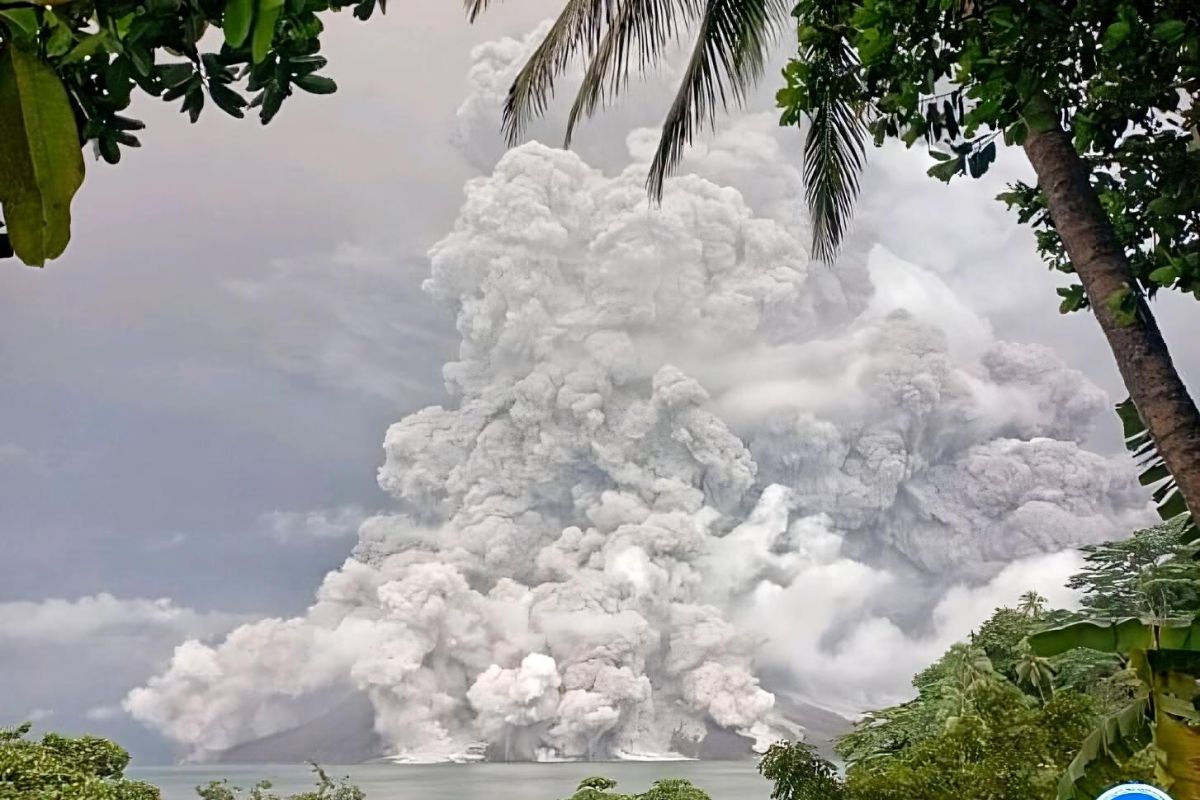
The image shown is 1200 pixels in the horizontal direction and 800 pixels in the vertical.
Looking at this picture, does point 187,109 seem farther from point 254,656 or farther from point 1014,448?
point 1014,448

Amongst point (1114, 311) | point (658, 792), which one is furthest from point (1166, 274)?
point (658, 792)

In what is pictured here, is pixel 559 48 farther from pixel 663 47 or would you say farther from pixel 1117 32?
pixel 1117 32

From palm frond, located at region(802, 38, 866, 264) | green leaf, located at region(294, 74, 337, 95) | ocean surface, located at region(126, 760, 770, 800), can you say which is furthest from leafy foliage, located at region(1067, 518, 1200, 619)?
green leaf, located at region(294, 74, 337, 95)

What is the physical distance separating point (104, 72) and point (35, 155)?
67 millimetres

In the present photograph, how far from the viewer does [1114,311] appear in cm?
136

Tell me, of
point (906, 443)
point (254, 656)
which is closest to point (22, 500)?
point (254, 656)

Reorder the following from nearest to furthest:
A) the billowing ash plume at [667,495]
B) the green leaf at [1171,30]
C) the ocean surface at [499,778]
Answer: the green leaf at [1171,30] < the ocean surface at [499,778] < the billowing ash plume at [667,495]

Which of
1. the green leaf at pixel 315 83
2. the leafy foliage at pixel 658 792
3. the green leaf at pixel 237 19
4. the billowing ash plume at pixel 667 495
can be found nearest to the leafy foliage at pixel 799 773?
the leafy foliage at pixel 658 792

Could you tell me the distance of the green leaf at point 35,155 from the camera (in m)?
0.39

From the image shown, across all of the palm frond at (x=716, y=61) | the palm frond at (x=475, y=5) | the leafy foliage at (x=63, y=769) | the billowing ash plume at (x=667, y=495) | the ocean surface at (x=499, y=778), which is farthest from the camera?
the billowing ash plume at (x=667, y=495)

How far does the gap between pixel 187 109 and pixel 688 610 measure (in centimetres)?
1385

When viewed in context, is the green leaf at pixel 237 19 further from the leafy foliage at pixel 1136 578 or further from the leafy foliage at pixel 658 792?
the leafy foliage at pixel 1136 578

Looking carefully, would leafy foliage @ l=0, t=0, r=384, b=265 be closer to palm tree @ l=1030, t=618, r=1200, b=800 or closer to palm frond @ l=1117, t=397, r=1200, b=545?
palm tree @ l=1030, t=618, r=1200, b=800

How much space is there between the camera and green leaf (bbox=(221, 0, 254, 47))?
0.35 meters
